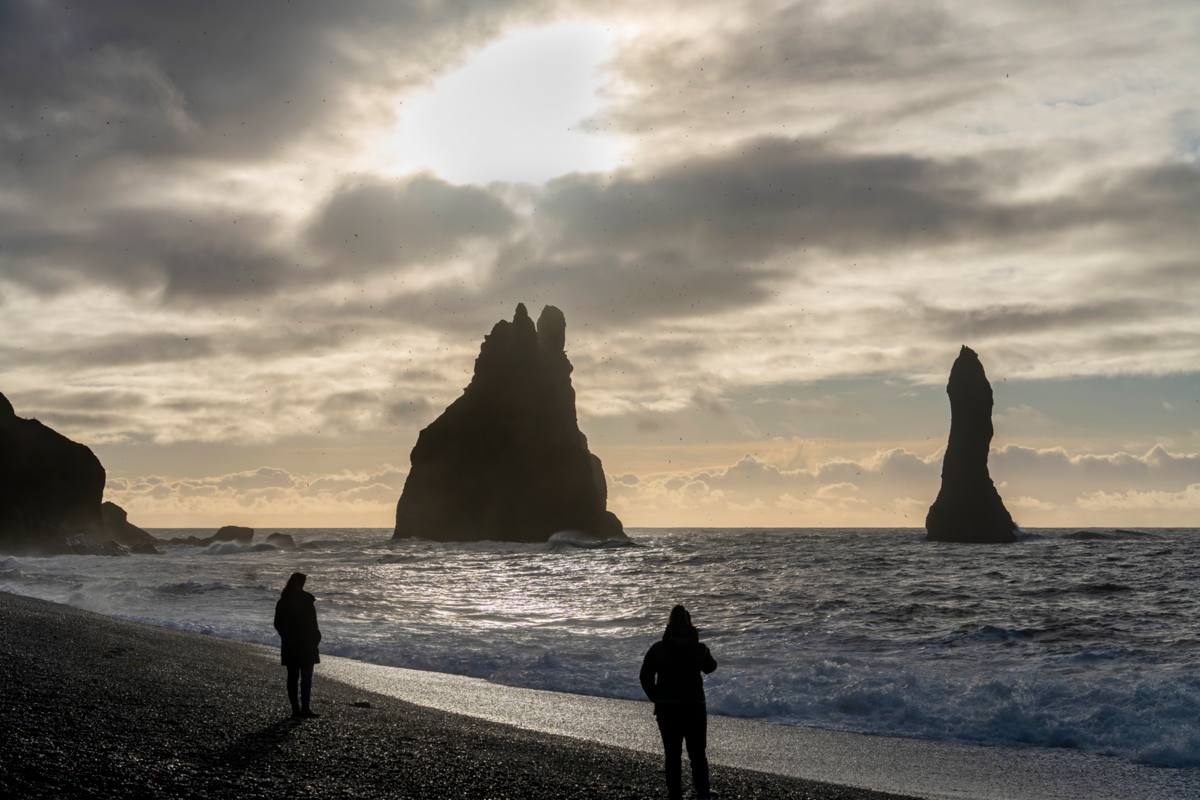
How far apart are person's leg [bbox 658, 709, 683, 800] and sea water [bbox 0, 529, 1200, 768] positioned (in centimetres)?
887

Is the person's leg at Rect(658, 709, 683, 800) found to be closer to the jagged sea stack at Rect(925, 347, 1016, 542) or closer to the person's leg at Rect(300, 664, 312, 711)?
the person's leg at Rect(300, 664, 312, 711)

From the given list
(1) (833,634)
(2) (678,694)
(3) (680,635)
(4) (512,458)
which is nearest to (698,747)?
(2) (678,694)

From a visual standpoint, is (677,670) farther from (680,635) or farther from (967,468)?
(967,468)

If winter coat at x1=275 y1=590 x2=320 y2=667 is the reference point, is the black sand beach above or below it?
below

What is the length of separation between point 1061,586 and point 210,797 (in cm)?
4547

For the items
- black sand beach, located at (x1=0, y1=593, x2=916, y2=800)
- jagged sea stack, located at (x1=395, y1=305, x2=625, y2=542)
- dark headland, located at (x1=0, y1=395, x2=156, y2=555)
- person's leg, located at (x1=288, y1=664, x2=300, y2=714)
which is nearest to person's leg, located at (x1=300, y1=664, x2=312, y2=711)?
person's leg, located at (x1=288, y1=664, x2=300, y2=714)

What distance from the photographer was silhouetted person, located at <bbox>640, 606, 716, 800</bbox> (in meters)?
11.0

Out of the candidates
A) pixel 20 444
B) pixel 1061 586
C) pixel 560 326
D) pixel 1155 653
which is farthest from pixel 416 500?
pixel 1155 653

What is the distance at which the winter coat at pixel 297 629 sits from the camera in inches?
624

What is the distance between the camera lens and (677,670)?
36.3 feet

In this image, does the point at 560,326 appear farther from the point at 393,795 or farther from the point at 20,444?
the point at 393,795

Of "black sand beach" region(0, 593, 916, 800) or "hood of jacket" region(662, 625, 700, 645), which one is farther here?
"hood of jacket" region(662, 625, 700, 645)

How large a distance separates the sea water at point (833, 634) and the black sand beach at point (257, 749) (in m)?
7.02

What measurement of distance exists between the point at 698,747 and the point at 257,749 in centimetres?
566
